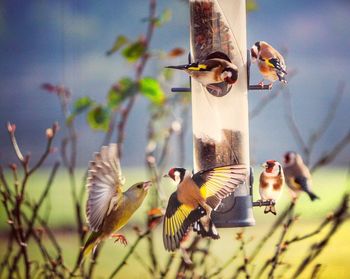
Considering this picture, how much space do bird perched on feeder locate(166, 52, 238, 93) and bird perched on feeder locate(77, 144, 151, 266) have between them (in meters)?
0.42

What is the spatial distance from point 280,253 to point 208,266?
27 centimetres

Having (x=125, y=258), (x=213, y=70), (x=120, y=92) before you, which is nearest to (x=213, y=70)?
(x=213, y=70)

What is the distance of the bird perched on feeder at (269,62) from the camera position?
4035mm

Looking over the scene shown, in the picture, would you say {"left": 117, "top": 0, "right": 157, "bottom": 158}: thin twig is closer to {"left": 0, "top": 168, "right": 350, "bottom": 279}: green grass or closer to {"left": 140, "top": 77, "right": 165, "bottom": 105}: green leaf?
{"left": 140, "top": 77, "right": 165, "bottom": 105}: green leaf

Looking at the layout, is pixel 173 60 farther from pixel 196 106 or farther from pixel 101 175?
pixel 101 175

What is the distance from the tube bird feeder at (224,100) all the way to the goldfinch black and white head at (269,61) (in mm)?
56

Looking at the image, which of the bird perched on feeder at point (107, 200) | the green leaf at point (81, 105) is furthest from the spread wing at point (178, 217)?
the green leaf at point (81, 105)

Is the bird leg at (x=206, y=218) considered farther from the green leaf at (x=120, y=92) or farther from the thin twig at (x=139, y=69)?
the green leaf at (x=120, y=92)

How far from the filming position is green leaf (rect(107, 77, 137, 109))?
4.08 meters

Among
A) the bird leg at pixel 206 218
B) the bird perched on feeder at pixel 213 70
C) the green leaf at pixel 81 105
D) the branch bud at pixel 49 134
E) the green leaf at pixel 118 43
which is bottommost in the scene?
the bird leg at pixel 206 218

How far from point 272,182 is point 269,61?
1.48ft

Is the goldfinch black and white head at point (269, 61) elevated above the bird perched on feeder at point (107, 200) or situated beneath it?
elevated above

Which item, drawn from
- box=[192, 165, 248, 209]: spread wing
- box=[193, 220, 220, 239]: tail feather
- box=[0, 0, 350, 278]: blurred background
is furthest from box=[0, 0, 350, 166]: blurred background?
box=[193, 220, 220, 239]: tail feather

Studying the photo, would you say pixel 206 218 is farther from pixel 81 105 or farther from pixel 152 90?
pixel 81 105
